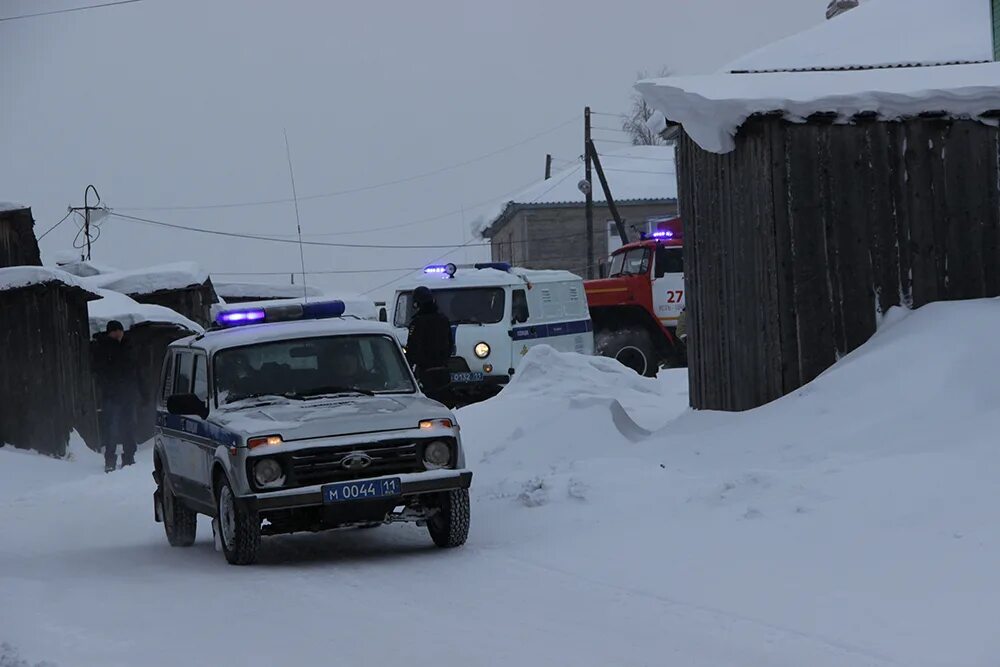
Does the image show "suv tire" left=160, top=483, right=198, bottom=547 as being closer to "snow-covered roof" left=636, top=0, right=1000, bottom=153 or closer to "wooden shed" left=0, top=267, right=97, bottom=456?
"snow-covered roof" left=636, top=0, right=1000, bottom=153

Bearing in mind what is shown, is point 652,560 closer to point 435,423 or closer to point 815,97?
point 435,423

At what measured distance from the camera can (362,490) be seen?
9.19 m

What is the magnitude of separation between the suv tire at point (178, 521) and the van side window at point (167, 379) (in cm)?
89

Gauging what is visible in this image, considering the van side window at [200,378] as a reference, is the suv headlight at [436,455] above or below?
below

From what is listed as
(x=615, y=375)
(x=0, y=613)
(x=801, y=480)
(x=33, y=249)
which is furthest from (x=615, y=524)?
(x=33, y=249)

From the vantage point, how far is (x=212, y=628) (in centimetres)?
724

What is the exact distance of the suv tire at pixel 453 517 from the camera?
961cm

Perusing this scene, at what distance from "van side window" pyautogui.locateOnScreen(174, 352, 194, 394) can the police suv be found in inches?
1.8

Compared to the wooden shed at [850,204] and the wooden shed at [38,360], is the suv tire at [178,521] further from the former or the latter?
the wooden shed at [38,360]

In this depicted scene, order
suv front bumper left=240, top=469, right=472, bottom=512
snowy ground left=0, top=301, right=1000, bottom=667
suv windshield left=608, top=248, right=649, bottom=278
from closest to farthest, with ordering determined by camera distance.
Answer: snowy ground left=0, top=301, right=1000, bottom=667 → suv front bumper left=240, top=469, right=472, bottom=512 → suv windshield left=608, top=248, right=649, bottom=278

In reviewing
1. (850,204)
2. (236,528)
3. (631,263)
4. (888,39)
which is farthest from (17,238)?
(888,39)

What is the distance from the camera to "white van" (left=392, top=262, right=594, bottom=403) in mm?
22234

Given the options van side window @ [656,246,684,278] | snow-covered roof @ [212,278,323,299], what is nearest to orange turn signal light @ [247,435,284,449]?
van side window @ [656,246,684,278]

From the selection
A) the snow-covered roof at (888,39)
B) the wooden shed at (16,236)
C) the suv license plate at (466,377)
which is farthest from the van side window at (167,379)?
the snow-covered roof at (888,39)
